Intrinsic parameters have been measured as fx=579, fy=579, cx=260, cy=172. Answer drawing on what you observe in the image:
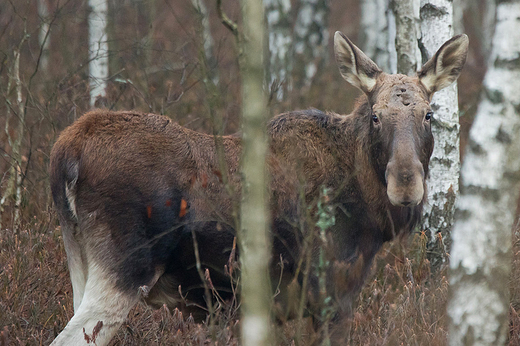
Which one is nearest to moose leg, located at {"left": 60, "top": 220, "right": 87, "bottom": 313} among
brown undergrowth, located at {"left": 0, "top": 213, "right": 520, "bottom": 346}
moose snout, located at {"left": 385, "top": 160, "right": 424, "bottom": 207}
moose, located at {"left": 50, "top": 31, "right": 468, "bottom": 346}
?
moose, located at {"left": 50, "top": 31, "right": 468, "bottom": 346}

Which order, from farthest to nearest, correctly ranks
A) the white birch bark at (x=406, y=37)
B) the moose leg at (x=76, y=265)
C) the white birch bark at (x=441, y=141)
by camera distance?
the white birch bark at (x=406, y=37) → the white birch bark at (x=441, y=141) → the moose leg at (x=76, y=265)

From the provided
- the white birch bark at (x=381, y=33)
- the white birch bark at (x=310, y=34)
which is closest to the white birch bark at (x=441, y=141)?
the white birch bark at (x=381, y=33)

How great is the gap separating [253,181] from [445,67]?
266 centimetres

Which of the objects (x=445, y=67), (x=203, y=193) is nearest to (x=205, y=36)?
(x=445, y=67)

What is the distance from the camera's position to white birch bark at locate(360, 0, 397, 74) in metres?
7.81

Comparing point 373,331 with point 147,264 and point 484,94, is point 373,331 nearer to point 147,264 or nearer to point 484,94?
point 147,264

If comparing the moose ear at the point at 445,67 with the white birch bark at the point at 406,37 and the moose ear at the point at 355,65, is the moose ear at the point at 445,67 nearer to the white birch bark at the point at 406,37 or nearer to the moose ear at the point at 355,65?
the moose ear at the point at 355,65

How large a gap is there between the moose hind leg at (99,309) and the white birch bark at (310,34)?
8.84m

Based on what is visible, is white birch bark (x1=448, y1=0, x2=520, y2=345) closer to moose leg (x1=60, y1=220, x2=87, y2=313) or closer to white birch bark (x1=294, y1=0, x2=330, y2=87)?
moose leg (x1=60, y1=220, x2=87, y2=313)

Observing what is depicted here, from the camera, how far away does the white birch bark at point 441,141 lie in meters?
5.47

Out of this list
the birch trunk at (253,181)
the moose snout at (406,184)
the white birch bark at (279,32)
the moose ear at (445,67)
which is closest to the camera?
the birch trunk at (253,181)

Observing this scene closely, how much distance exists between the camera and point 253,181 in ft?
8.13

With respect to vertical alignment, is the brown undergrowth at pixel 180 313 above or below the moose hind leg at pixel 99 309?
below

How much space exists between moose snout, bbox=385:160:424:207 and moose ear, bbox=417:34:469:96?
0.96 m
